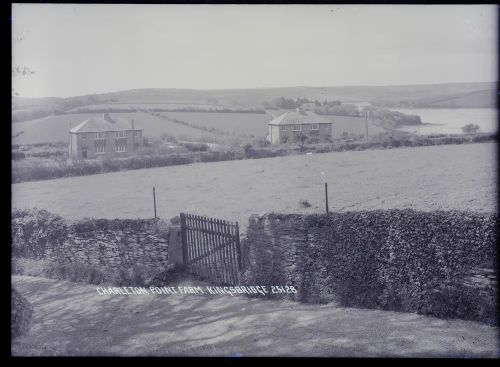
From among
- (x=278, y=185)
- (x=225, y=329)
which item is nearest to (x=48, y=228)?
(x=225, y=329)

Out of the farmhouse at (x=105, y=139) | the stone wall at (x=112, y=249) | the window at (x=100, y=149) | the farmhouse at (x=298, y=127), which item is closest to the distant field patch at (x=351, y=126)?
the farmhouse at (x=298, y=127)

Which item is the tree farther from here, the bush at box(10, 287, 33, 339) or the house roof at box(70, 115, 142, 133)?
the bush at box(10, 287, 33, 339)

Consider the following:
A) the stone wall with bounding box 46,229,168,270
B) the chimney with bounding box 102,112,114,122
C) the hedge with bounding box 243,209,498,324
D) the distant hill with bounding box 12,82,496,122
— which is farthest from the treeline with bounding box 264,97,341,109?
the stone wall with bounding box 46,229,168,270

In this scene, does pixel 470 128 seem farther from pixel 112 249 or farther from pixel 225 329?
pixel 112 249

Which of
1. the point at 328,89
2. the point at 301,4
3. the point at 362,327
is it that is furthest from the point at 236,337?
the point at 301,4

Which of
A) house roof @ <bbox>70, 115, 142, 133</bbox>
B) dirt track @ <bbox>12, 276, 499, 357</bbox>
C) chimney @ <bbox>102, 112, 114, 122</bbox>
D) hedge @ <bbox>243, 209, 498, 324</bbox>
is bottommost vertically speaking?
dirt track @ <bbox>12, 276, 499, 357</bbox>

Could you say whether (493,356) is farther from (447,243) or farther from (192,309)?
(192,309)

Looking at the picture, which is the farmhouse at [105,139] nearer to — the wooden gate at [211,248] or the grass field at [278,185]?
the grass field at [278,185]
